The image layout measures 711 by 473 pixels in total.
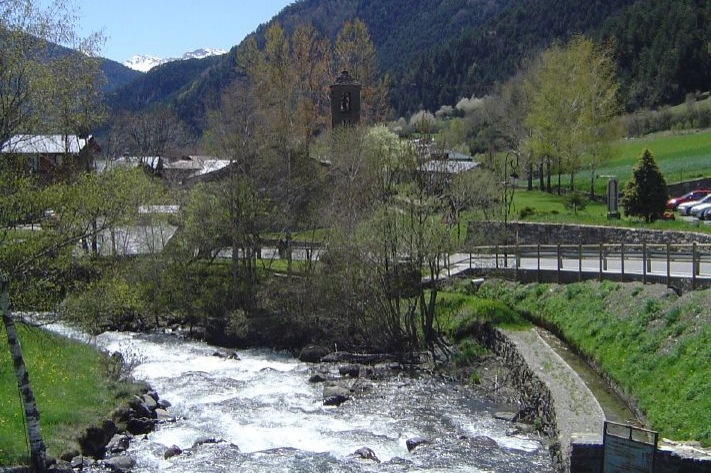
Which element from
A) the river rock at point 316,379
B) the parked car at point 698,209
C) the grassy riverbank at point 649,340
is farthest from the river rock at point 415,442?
the parked car at point 698,209

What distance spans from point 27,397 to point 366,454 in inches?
306

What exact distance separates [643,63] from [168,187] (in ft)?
259

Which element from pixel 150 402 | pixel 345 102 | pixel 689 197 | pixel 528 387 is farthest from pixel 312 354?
pixel 689 197

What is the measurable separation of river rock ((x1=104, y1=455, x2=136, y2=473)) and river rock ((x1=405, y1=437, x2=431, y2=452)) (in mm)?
6613

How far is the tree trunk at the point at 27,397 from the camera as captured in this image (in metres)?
15.9

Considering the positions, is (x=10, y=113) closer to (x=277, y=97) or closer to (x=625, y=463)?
(x=625, y=463)

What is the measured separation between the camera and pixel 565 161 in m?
56.4

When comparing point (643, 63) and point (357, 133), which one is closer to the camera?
point (357, 133)

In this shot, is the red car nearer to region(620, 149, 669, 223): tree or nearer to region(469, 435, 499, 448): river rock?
region(620, 149, 669, 223): tree

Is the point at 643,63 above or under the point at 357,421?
above

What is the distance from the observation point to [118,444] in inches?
774

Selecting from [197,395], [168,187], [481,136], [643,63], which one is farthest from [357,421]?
[643,63]

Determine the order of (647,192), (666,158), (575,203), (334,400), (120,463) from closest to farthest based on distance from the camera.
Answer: (120,463)
(334,400)
(647,192)
(575,203)
(666,158)

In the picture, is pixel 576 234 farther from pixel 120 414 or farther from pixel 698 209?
pixel 120 414
